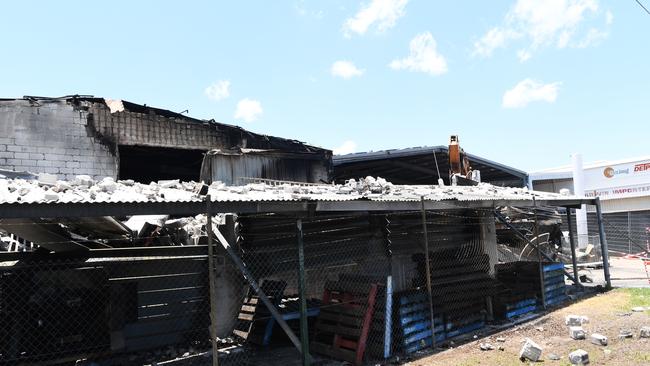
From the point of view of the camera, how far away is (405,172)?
22.2 metres

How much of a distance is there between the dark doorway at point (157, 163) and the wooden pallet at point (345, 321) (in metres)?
9.50

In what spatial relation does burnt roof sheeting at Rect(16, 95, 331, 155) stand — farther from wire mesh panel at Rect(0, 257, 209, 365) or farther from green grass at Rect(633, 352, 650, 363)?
green grass at Rect(633, 352, 650, 363)

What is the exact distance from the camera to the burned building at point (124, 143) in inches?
487

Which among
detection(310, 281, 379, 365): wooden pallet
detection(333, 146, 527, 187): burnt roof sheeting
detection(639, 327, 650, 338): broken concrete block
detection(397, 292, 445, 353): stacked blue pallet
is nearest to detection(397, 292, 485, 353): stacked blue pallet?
detection(397, 292, 445, 353): stacked blue pallet

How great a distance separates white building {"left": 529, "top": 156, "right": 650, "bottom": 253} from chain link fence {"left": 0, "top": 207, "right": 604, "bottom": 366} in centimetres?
2127

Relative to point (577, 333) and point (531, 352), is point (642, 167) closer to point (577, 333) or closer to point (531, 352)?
point (577, 333)

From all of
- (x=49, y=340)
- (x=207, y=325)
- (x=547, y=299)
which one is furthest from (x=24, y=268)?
(x=547, y=299)

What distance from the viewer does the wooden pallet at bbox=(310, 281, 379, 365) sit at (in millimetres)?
6766

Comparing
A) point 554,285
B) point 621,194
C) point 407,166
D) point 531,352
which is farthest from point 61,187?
point 621,194

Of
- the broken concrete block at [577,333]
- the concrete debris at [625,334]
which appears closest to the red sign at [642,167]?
the concrete debris at [625,334]

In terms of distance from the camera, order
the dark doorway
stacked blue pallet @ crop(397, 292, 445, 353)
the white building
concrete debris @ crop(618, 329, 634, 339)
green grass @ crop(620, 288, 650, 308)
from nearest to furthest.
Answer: stacked blue pallet @ crop(397, 292, 445, 353) < concrete debris @ crop(618, 329, 634, 339) < green grass @ crop(620, 288, 650, 308) < the dark doorway < the white building

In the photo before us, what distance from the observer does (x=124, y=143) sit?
45.0ft

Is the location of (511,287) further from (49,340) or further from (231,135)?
(231,135)

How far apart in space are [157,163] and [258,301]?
1025 centimetres
